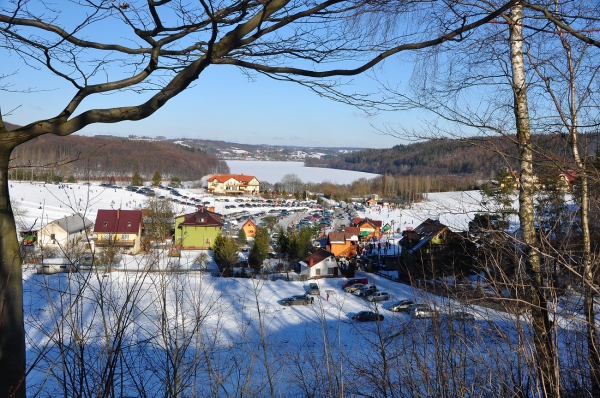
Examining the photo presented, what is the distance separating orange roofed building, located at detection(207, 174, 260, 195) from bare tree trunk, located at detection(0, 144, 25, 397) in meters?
45.0

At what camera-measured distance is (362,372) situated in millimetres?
2082

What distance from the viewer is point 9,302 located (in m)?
1.54

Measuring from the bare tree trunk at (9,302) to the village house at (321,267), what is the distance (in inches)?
520

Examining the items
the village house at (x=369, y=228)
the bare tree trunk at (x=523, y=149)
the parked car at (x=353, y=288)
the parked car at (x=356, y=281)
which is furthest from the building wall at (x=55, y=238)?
the village house at (x=369, y=228)

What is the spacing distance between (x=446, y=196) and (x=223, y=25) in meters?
1.61

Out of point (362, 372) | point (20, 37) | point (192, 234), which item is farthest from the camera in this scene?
point (192, 234)

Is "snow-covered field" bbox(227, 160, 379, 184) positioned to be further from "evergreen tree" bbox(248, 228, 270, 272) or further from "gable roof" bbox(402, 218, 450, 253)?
"gable roof" bbox(402, 218, 450, 253)

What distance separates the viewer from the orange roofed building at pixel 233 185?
46.6 meters

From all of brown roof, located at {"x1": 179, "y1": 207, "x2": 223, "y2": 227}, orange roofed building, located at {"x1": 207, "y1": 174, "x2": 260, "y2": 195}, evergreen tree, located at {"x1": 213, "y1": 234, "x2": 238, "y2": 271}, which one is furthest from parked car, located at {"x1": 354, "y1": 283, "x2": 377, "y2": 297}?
orange roofed building, located at {"x1": 207, "y1": 174, "x2": 260, "y2": 195}

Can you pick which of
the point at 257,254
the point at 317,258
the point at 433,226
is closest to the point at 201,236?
the point at 257,254

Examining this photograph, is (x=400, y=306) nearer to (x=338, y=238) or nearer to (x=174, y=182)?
(x=338, y=238)

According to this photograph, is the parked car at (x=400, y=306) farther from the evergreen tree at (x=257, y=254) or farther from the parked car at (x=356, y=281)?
the evergreen tree at (x=257, y=254)

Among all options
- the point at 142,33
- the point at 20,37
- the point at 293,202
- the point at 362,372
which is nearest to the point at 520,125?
the point at 362,372

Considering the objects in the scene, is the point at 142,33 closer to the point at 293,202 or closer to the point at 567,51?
the point at 567,51
